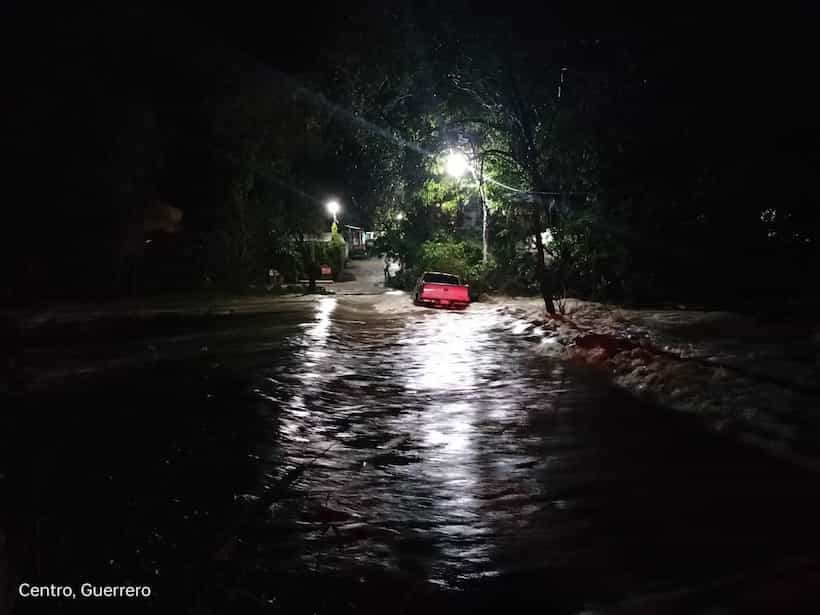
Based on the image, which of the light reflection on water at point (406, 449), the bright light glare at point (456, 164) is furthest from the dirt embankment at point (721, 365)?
the bright light glare at point (456, 164)

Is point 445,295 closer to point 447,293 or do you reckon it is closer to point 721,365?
point 447,293

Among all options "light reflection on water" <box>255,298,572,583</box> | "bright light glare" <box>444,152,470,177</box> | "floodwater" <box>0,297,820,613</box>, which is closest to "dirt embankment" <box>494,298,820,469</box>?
"floodwater" <box>0,297,820,613</box>

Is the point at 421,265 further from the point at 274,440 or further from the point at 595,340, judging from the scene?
the point at 274,440

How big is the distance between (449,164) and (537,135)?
670cm

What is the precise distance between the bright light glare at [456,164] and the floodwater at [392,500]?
17.2 meters

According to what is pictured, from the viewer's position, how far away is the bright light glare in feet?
91.3

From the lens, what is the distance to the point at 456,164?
2831 centimetres

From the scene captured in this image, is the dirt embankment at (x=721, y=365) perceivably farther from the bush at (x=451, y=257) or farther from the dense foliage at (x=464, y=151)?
the bush at (x=451, y=257)

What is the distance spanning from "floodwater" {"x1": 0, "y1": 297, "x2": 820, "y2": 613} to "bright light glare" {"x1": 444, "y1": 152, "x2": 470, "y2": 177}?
17.2 metres

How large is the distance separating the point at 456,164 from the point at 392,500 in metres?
23.1

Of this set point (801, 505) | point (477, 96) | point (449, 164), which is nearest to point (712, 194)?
point (477, 96)

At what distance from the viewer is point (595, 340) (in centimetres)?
1588

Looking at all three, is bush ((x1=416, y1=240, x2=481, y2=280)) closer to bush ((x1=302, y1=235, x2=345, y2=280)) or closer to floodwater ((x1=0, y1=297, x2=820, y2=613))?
bush ((x1=302, y1=235, x2=345, y2=280))

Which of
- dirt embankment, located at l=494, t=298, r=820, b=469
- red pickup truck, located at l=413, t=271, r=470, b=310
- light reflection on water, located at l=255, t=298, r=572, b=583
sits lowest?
light reflection on water, located at l=255, t=298, r=572, b=583
